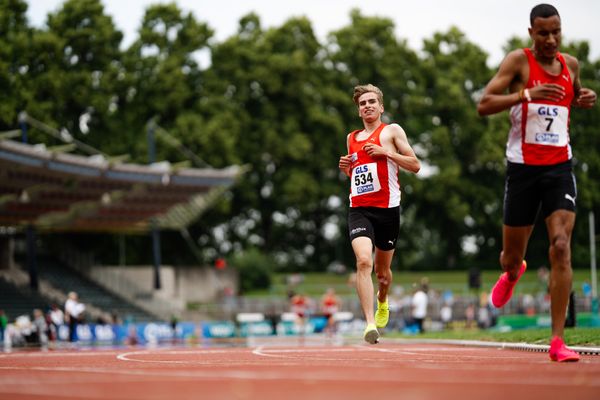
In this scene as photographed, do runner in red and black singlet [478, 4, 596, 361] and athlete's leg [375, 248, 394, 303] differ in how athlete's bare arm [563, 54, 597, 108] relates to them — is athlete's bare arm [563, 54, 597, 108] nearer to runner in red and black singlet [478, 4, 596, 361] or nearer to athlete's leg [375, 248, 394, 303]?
runner in red and black singlet [478, 4, 596, 361]

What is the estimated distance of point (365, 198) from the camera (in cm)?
1158

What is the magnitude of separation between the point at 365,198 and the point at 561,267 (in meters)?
3.44

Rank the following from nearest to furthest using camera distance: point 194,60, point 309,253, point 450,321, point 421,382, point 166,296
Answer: point 421,382 < point 450,321 < point 166,296 < point 194,60 < point 309,253

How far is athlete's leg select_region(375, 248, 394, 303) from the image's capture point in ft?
Answer: 39.9

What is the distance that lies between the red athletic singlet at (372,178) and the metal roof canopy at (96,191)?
28.9m

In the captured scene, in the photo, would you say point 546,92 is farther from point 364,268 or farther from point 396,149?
point 396,149

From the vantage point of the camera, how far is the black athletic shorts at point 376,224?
11.4 metres

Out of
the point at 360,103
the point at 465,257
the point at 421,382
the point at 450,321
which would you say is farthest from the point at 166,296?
the point at 421,382

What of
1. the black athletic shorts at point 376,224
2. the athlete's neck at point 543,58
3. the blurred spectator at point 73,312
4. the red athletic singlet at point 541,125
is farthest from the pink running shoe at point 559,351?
the blurred spectator at point 73,312

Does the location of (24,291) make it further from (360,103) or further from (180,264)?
(360,103)

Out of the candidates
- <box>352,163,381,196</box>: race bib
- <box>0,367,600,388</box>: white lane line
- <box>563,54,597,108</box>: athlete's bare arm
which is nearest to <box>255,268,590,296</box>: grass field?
<box>352,163,381,196</box>: race bib

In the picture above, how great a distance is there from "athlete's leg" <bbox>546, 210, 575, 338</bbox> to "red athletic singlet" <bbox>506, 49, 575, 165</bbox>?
1.53 feet

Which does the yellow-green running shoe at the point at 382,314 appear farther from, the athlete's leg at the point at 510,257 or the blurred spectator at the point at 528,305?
the blurred spectator at the point at 528,305

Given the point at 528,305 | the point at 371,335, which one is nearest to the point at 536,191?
the point at 371,335
